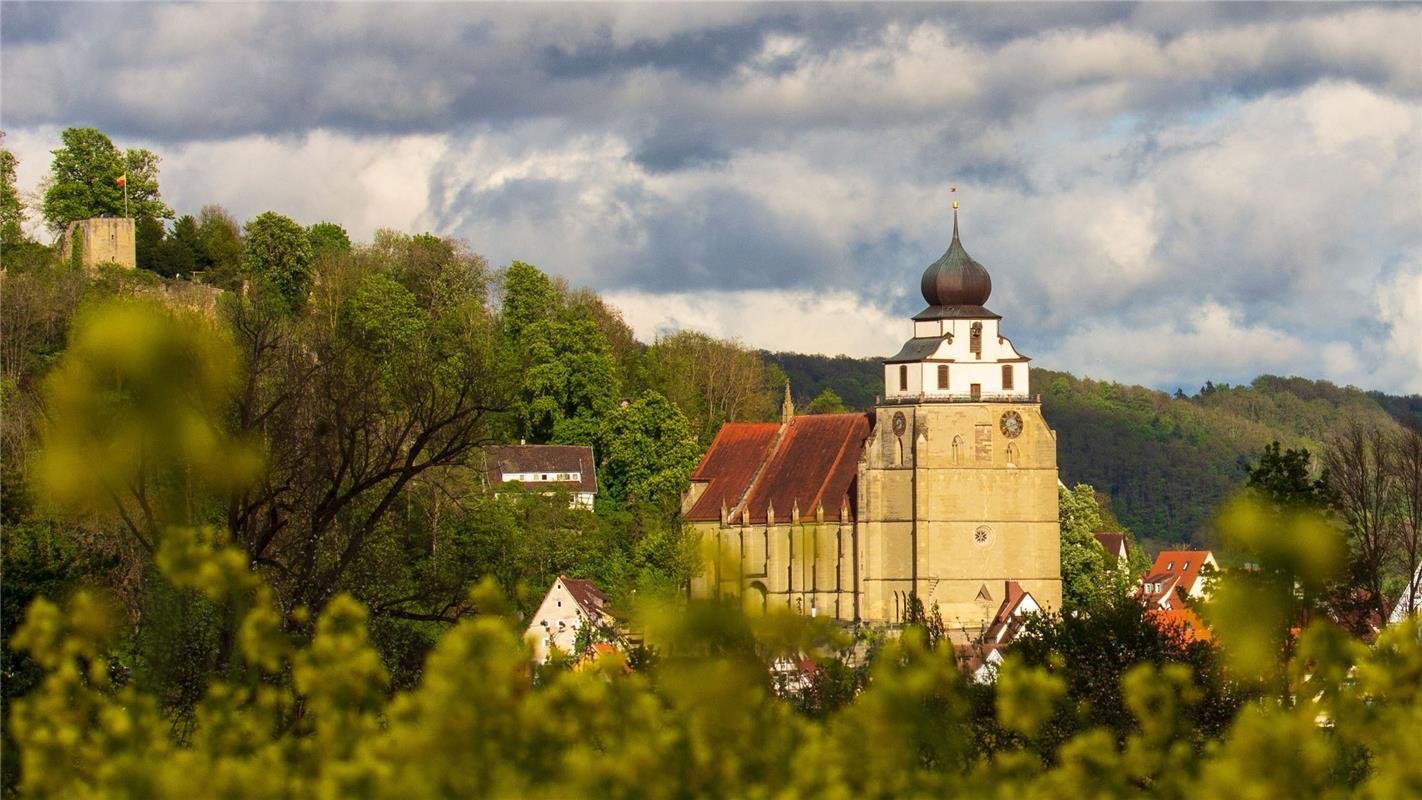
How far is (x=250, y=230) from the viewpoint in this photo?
111250 millimetres

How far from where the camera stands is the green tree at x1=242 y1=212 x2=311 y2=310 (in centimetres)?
10806

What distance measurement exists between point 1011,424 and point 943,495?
320 cm

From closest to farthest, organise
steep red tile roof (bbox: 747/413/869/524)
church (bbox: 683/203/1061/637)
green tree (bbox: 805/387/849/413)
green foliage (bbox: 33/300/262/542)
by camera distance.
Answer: green foliage (bbox: 33/300/262/542) < church (bbox: 683/203/1061/637) < steep red tile roof (bbox: 747/413/869/524) < green tree (bbox: 805/387/849/413)

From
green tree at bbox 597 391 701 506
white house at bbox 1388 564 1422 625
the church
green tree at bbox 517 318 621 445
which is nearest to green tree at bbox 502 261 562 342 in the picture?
green tree at bbox 517 318 621 445

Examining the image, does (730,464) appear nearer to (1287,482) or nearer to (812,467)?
(812,467)

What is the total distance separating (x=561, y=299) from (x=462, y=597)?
83.2 meters

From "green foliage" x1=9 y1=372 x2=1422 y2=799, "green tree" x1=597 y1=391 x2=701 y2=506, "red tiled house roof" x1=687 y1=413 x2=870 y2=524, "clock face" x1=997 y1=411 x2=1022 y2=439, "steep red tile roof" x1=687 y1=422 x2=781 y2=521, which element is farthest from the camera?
"green tree" x1=597 y1=391 x2=701 y2=506

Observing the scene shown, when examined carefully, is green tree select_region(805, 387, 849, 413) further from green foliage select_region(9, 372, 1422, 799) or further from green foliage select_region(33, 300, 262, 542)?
green foliage select_region(9, 372, 1422, 799)

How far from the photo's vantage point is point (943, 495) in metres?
80.8

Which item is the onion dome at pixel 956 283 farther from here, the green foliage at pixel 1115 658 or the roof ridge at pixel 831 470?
the green foliage at pixel 1115 658

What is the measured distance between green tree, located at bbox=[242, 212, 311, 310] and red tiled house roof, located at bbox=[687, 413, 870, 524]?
2422 cm

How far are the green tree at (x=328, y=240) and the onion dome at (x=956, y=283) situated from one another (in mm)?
34858

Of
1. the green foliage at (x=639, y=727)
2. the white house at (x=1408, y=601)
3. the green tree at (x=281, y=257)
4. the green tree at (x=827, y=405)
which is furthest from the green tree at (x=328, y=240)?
the green foliage at (x=639, y=727)

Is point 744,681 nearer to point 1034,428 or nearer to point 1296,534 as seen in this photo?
point 1296,534
